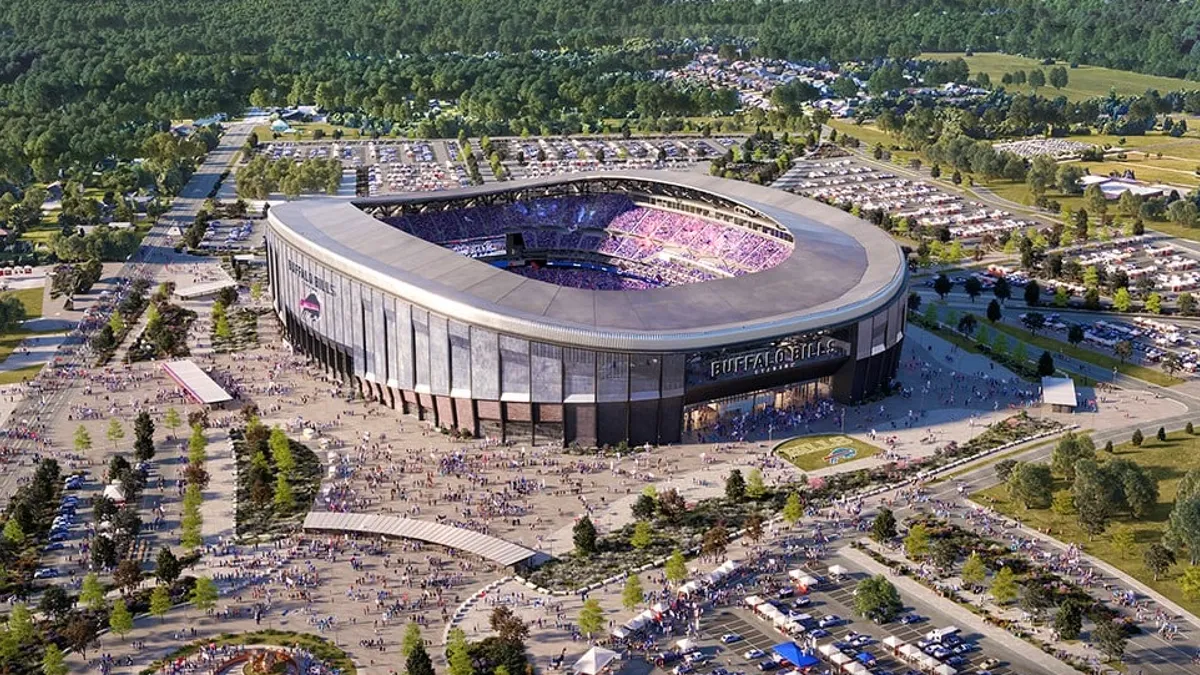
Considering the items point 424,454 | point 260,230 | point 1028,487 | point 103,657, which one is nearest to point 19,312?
point 260,230

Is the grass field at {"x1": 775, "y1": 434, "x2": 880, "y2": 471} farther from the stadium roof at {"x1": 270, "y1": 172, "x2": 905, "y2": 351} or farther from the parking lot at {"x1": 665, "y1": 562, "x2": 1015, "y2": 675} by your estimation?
the parking lot at {"x1": 665, "y1": 562, "x2": 1015, "y2": 675}

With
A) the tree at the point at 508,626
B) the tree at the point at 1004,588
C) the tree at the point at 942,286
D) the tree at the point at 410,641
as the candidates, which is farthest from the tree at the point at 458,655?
the tree at the point at 942,286

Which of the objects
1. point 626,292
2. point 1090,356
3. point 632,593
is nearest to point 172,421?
point 626,292

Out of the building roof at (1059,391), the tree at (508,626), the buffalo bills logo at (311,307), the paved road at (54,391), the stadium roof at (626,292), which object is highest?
the stadium roof at (626,292)

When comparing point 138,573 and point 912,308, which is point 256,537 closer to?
point 138,573

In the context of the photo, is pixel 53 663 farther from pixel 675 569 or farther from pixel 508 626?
pixel 675 569

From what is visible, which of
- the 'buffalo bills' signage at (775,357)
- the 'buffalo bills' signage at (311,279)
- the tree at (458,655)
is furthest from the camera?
the 'buffalo bills' signage at (311,279)

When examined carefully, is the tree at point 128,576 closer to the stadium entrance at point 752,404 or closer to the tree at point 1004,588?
the stadium entrance at point 752,404
